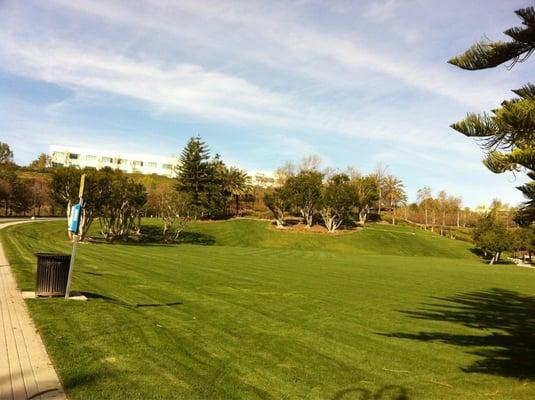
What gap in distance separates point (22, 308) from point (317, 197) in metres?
58.5

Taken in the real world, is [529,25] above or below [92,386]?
above

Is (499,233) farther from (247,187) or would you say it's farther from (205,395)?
(205,395)

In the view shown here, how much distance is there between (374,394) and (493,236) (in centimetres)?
6040

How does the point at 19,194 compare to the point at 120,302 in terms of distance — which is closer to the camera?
the point at 120,302

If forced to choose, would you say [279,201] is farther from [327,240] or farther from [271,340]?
[271,340]

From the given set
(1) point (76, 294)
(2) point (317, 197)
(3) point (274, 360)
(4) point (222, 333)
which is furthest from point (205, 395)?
(2) point (317, 197)

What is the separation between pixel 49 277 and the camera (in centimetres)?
1126

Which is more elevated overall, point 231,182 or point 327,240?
point 231,182

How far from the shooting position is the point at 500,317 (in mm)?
16375

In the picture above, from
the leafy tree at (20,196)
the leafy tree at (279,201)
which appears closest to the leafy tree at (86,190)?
the leafy tree at (279,201)

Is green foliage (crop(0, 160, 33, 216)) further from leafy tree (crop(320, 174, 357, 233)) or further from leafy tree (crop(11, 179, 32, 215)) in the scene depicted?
leafy tree (crop(320, 174, 357, 233))

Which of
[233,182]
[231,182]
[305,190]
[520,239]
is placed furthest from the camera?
[233,182]

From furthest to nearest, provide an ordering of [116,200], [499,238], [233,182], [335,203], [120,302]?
[233,182]
[335,203]
[499,238]
[116,200]
[120,302]

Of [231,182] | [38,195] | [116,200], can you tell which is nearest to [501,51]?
[116,200]
